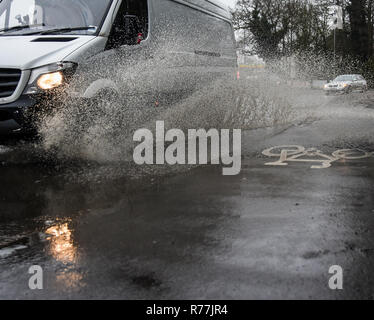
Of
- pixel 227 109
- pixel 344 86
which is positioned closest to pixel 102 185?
pixel 227 109

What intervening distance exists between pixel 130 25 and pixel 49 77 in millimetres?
1623

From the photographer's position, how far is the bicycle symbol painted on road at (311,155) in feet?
20.2

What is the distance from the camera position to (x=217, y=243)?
10.7 ft

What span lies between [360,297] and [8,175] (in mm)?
4517

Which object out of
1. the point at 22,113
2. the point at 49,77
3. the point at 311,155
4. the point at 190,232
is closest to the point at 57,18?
the point at 49,77

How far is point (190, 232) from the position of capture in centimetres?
351

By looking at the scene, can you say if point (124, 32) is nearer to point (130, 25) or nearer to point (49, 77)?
point (130, 25)

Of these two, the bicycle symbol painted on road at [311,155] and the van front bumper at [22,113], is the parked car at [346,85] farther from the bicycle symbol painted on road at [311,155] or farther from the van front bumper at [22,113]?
the van front bumper at [22,113]

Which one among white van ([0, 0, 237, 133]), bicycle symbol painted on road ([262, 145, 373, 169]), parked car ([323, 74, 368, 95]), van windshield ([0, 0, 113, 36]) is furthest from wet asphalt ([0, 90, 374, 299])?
parked car ([323, 74, 368, 95])

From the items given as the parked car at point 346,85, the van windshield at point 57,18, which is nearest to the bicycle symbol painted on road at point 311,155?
the van windshield at point 57,18

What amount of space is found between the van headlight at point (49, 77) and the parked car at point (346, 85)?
97.1 feet
